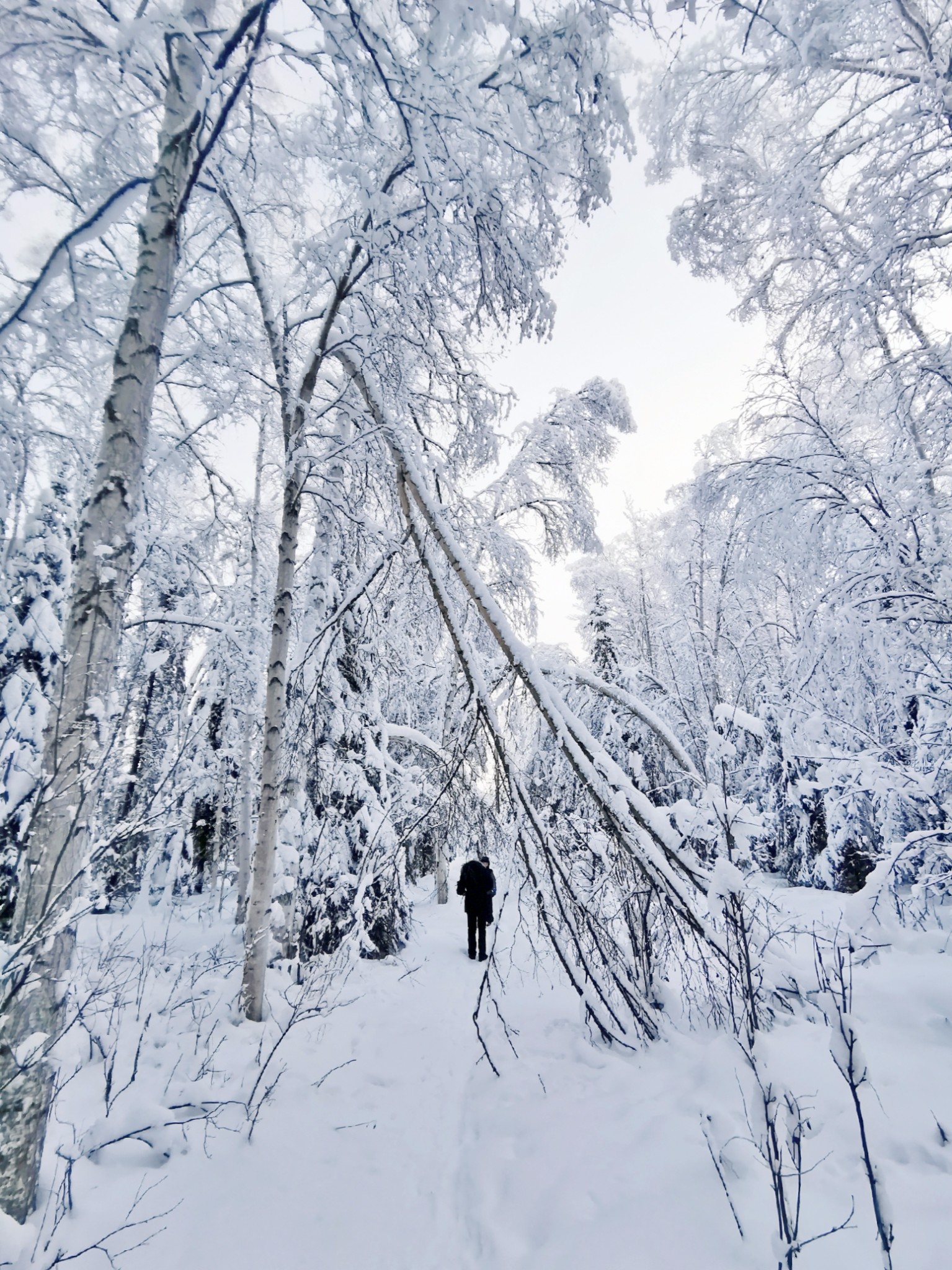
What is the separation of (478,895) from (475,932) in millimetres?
815

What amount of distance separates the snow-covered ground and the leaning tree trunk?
0.43 meters

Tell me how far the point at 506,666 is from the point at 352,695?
190 inches

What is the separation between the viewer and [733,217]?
6.14 m

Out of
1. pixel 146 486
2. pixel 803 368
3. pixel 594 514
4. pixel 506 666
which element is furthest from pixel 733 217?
pixel 146 486

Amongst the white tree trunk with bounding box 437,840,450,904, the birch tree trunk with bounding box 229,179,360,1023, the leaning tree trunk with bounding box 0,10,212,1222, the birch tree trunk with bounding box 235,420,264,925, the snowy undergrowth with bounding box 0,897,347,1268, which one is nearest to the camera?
the leaning tree trunk with bounding box 0,10,212,1222

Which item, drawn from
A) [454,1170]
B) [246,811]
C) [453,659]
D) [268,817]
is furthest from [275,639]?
[246,811]

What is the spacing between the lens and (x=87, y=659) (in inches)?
88.5

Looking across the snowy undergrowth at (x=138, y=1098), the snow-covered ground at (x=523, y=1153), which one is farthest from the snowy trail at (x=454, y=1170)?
the snowy undergrowth at (x=138, y=1098)

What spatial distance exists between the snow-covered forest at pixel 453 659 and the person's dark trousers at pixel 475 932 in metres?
0.98

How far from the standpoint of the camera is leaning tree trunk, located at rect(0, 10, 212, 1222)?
6.55 feet

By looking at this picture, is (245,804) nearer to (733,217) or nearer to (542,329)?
(542,329)

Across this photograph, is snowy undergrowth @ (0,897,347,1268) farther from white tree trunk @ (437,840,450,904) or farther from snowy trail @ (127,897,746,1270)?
white tree trunk @ (437,840,450,904)

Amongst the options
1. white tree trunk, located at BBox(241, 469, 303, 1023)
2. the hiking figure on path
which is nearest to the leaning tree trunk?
white tree trunk, located at BBox(241, 469, 303, 1023)

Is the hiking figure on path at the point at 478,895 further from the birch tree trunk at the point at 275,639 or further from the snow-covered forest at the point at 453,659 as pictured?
the birch tree trunk at the point at 275,639
